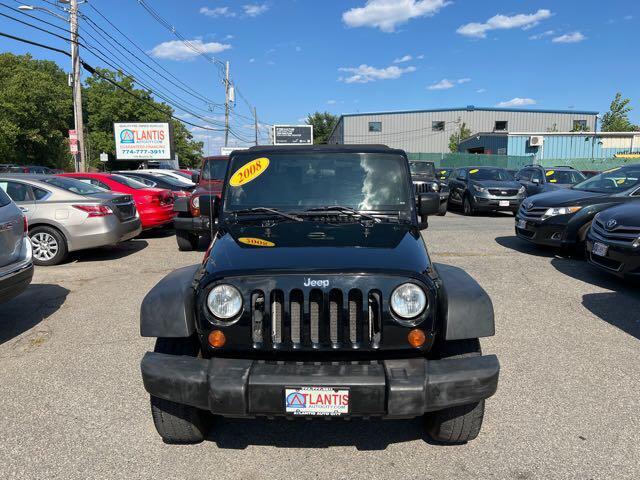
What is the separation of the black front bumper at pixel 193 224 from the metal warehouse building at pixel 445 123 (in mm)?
47428

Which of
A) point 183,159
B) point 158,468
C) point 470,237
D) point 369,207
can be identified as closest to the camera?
point 158,468

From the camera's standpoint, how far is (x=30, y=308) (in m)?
5.89

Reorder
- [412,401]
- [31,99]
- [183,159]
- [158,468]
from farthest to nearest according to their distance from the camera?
[183,159], [31,99], [158,468], [412,401]

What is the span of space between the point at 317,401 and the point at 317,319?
42 cm

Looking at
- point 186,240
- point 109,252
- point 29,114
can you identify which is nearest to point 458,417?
point 186,240

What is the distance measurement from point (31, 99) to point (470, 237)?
37.8 m

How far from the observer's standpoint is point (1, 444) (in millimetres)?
3012

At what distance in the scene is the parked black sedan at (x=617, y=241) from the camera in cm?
589

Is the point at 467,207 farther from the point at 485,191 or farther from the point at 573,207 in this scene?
the point at 573,207

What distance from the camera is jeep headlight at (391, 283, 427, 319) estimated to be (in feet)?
8.57

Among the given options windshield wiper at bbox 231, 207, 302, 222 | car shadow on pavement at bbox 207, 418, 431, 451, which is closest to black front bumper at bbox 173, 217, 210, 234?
windshield wiper at bbox 231, 207, 302, 222

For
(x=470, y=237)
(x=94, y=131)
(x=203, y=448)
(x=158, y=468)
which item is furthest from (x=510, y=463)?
(x=94, y=131)

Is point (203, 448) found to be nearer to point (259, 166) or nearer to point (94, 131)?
point (259, 166)

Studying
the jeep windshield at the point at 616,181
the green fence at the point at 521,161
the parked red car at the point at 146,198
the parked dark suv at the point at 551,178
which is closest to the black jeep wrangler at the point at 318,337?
the jeep windshield at the point at 616,181
